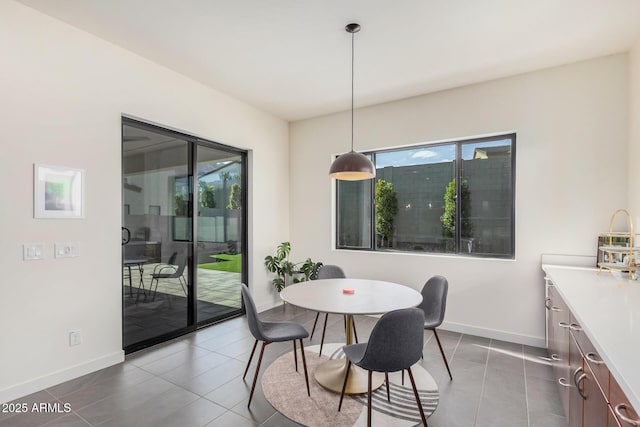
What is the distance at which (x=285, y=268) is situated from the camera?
196 inches

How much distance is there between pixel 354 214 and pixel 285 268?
4.58 feet

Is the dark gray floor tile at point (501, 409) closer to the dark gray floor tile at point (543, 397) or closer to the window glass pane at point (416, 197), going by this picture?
the dark gray floor tile at point (543, 397)

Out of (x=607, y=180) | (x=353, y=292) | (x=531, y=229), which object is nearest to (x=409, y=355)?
(x=353, y=292)

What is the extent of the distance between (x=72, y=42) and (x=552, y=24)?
422 cm

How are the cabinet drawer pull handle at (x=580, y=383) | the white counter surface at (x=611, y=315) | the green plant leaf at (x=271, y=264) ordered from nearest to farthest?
1. the white counter surface at (x=611, y=315)
2. the cabinet drawer pull handle at (x=580, y=383)
3. the green plant leaf at (x=271, y=264)

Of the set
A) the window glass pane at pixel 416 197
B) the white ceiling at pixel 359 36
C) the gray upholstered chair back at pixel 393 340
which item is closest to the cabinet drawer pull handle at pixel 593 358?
the gray upholstered chair back at pixel 393 340

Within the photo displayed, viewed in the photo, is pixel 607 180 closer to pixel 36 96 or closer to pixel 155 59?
pixel 155 59

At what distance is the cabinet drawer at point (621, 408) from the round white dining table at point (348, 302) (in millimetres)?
1181

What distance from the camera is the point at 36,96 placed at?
8.54ft

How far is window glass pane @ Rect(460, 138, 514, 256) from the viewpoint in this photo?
3.86m

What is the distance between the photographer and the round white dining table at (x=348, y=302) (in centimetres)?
228

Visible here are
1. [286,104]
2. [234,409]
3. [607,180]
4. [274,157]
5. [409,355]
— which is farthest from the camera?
[274,157]

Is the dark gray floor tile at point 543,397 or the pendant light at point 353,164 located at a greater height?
the pendant light at point 353,164

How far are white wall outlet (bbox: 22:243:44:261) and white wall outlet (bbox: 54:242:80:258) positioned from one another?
0.10 metres
